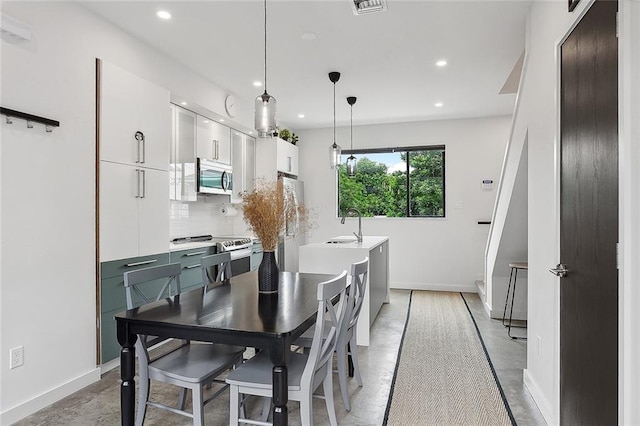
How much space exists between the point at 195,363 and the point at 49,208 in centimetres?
148

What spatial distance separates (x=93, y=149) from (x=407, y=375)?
291 cm

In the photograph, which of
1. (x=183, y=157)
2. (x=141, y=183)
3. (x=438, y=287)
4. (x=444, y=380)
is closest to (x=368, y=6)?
(x=141, y=183)

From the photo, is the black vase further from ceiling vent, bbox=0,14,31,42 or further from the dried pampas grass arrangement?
ceiling vent, bbox=0,14,31,42

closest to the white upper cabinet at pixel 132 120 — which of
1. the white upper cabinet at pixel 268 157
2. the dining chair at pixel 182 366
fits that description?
the dining chair at pixel 182 366

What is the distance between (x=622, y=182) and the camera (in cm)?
141

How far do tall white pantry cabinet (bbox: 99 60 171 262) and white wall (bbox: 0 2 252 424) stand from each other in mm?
107

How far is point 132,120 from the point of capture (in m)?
3.19

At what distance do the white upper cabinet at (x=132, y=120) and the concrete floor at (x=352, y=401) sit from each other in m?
1.71

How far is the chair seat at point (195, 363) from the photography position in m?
1.91

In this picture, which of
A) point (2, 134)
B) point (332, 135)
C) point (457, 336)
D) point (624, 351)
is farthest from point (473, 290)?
point (2, 134)

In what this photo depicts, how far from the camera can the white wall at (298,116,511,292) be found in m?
6.00

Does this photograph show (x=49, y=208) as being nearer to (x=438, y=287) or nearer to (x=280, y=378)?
(x=280, y=378)

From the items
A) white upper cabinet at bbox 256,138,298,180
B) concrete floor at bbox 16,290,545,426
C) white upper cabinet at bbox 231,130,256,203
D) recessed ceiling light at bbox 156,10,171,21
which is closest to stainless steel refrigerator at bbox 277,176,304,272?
white upper cabinet at bbox 256,138,298,180

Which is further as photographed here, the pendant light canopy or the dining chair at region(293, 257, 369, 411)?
the pendant light canopy
